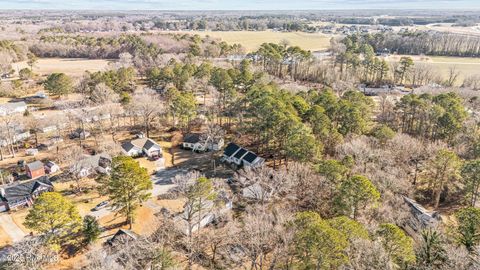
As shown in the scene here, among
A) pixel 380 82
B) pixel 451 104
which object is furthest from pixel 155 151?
pixel 380 82

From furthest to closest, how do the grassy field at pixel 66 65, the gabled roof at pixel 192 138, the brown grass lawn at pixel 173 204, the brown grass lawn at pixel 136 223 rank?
1. the grassy field at pixel 66 65
2. the gabled roof at pixel 192 138
3. the brown grass lawn at pixel 173 204
4. the brown grass lawn at pixel 136 223

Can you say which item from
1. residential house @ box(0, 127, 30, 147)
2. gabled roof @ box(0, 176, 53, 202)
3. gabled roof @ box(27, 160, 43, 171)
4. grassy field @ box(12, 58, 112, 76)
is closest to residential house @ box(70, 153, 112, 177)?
gabled roof @ box(0, 176, 53, 202)

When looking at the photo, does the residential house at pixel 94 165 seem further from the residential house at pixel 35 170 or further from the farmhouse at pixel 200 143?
the farmhouse at pixel 200 143

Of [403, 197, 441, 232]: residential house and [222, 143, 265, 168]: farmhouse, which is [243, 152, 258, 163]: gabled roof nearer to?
[222, 143, 265, 168]: farmhouse

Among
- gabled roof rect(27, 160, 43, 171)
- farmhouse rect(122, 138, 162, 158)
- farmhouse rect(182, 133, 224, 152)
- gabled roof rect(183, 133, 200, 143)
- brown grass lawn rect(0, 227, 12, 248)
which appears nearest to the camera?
brown grass lawn rect(0, 227, 12, 248)

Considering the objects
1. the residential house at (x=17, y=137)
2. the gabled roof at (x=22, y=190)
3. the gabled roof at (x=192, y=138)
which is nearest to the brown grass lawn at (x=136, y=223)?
the gabled roof at (x=22, y=190)

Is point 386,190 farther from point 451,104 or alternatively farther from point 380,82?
point 380,82
